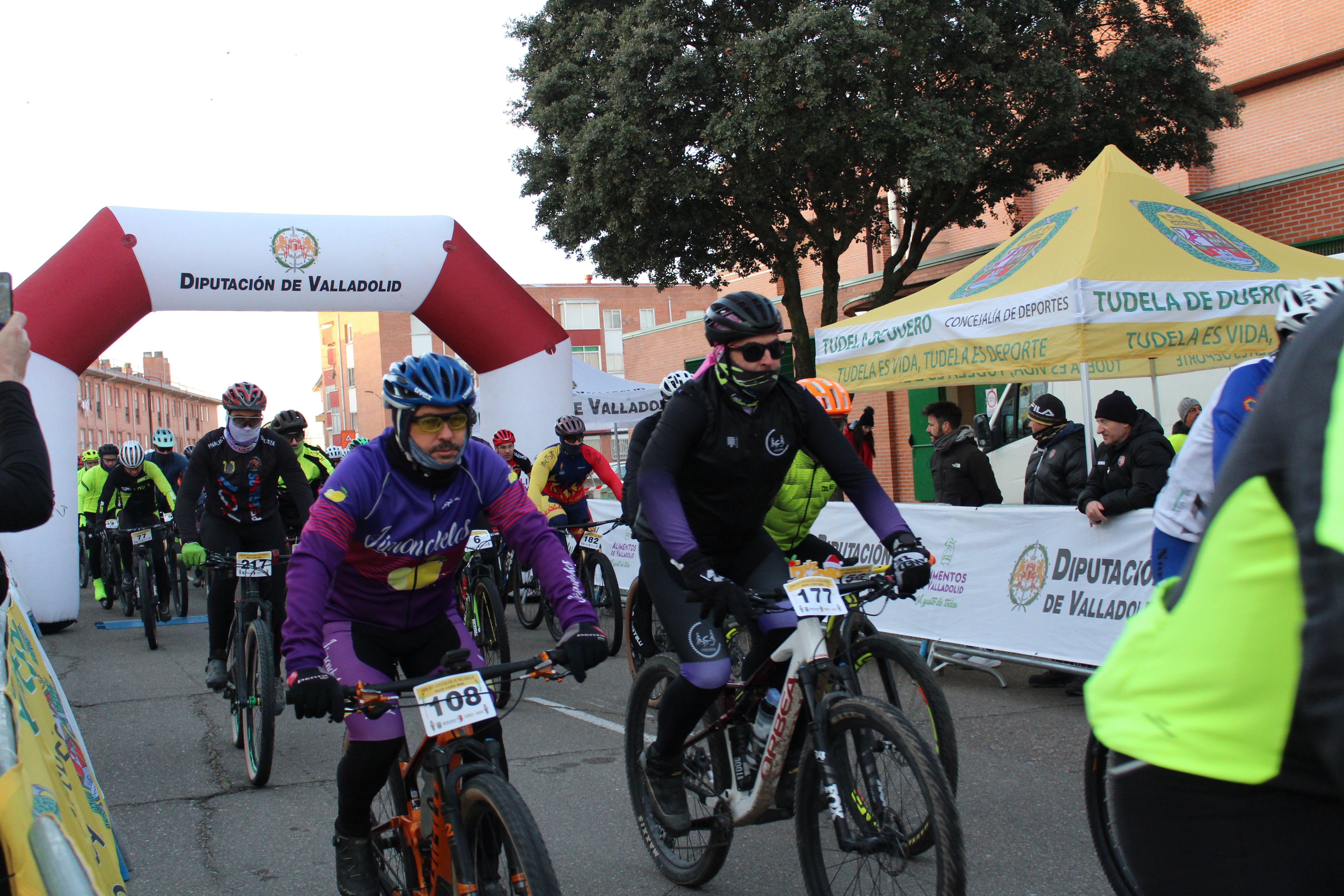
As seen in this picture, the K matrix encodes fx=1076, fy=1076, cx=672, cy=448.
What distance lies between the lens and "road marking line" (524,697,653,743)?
22.0 feet

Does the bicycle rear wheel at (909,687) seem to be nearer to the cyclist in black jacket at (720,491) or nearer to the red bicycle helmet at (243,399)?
the cyclist in black jacket at (720,491)

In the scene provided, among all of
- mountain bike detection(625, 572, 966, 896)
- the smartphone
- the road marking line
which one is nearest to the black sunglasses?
mountain bike detection(625, 572, 966, 896)

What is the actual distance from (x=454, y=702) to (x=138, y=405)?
110 metres

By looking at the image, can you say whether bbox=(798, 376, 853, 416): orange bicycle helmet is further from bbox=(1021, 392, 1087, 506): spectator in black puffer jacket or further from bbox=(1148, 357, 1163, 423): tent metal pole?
bbox=(1148, 357, 1163, 423): tent metal pole

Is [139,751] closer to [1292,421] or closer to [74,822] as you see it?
[74,822]

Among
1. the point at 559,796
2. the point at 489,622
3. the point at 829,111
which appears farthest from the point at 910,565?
the point at 829,111

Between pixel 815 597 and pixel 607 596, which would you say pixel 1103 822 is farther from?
pixel 607 596

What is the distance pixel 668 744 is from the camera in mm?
3955

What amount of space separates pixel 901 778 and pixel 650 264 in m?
16.3

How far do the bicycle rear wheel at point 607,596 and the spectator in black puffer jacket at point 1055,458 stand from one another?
11.2 feet

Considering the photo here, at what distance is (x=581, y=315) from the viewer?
79.1 meters

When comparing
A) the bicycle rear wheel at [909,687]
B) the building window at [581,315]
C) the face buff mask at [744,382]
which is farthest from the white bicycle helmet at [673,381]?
the building window at [581,315]

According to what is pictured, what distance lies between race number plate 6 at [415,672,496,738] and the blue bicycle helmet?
0.74 m

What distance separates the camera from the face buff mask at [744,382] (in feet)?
12.6
